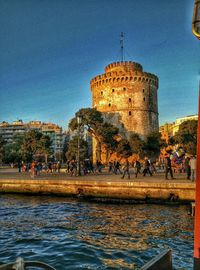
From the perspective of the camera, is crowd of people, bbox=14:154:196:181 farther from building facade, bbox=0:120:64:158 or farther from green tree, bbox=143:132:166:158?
building facade, bbox=0:120:64:158

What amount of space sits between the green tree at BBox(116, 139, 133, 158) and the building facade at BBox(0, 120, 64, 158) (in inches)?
2798

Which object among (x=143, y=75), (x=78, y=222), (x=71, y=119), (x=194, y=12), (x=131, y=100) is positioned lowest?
(x=78, y=222)

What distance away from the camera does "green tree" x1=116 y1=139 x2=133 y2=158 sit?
41912 millimetres

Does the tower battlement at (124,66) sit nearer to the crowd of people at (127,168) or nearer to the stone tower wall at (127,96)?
the stone tower wall at (127,96)

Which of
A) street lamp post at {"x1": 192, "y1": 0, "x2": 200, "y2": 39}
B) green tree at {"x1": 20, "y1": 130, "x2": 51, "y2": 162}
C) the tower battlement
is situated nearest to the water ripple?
street lamp post at {"x1": 192, "y1": 0, "x2": 200, "y2": 39}

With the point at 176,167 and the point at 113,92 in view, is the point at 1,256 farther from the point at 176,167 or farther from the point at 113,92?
the point at 113,92

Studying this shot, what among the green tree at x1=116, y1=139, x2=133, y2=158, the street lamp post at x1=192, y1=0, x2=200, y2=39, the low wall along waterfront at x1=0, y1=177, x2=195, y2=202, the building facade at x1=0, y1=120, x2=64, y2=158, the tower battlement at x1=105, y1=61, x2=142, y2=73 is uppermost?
the tower battlement at x1=105, y1=61, x2=142, y2=73

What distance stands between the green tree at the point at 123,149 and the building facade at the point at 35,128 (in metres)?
71.1

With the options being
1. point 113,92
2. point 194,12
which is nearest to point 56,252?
point 194,12

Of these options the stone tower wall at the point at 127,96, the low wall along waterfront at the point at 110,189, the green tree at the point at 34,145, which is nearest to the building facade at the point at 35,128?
the green tree at the point at 34,145

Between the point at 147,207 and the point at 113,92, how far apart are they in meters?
37.5

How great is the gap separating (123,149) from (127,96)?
10.9m

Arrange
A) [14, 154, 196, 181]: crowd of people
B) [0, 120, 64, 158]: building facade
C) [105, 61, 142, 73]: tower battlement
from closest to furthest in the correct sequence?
[14, 154, 196, 181]: crowd of people, [105, 61, 142, 73]: tower battlement, [0, 120, 64, 158]: building facade

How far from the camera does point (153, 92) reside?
51875 mm
